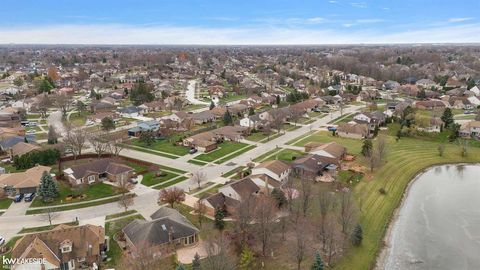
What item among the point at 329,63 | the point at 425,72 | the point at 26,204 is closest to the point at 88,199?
the point at 26,204

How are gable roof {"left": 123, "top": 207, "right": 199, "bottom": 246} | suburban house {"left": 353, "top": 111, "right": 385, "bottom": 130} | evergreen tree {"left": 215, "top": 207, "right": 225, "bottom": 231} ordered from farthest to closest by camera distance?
suburban house {"left": 353, "top": 111, "right": 385, "bottom": 130} < evergreen tree {"left": 215, "top": 207, "right": 225, "bottom": 231} < gable roof {"left": 123, "top": 207, "right": 199, "bottom": 246}

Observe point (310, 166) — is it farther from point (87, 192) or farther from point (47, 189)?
point (47, 189)

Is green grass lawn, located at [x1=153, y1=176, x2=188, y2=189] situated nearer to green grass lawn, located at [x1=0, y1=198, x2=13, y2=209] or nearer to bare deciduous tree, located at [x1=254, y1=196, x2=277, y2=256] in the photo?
green grass lawn, located at [x1=0, y1=198, x2=13, y2=209]

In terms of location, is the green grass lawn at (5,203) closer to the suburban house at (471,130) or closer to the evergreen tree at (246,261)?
the evergreen tree at (246,261)

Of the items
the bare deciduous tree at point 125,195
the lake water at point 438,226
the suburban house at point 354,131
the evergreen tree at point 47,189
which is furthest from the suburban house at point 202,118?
the lake water at point 438,226

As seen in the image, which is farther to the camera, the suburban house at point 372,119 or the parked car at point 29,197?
the suburban house at point 372,119

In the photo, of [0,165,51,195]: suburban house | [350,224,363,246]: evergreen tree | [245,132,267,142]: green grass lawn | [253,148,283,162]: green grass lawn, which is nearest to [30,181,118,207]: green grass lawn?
[0,165,51,195]: suburban house
